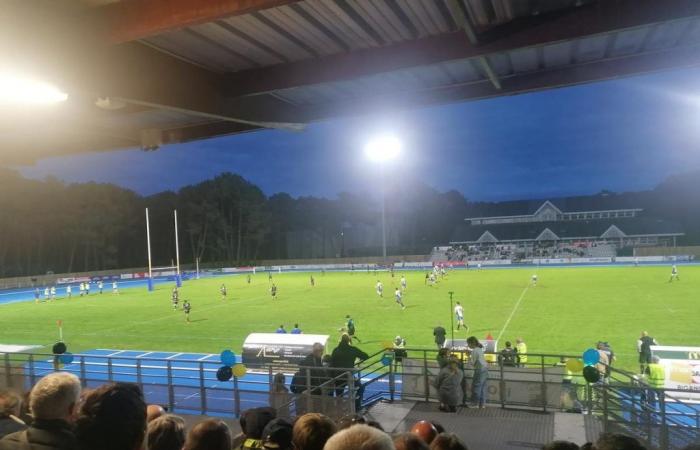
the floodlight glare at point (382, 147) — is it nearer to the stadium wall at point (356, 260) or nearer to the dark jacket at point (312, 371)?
the stadium wall at point (356, 260)

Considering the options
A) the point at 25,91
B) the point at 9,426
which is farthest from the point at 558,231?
the point at 9,426

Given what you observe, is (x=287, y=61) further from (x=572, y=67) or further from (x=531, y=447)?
(x=531, y=447)

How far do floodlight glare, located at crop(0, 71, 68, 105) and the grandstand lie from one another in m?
78.1

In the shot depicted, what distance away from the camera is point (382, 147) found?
54812 millimetres

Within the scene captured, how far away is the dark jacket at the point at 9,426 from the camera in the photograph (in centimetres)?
348

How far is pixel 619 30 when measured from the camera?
13.1 ft

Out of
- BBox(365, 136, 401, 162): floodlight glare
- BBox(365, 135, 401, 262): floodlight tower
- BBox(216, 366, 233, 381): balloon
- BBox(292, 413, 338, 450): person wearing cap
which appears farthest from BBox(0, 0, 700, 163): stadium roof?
BBox(365, 136, 401, 162): floodlight glare

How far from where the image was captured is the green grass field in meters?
24.5

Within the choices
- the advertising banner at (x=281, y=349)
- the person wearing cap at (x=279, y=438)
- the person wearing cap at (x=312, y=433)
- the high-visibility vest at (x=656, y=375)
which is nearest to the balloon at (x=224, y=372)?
the person wearing cap at (x=279, y=438)

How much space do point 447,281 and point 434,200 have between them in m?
89.3

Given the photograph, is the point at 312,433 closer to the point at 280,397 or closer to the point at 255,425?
the point at 255,425

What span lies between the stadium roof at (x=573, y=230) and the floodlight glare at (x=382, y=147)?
46632 millimetres

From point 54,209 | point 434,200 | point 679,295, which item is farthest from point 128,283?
point 434,200

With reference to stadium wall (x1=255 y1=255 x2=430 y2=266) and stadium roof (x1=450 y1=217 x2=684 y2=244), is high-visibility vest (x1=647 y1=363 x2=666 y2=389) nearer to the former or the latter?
stadium wall (x1=255 y1=255 x2=430 y2=266)
